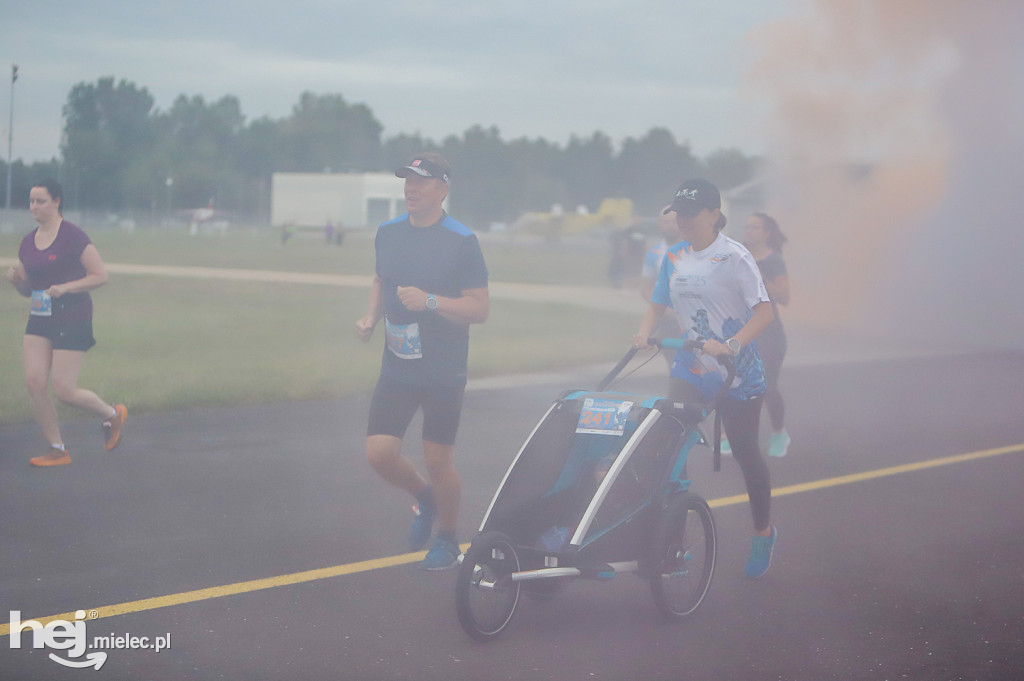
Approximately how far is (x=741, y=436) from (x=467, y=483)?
254cm

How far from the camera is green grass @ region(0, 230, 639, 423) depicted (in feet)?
36.7

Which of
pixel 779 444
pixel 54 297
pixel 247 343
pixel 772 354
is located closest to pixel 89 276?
pixel 54 297

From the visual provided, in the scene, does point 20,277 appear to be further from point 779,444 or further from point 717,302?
point 779,444

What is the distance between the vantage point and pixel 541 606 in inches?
192

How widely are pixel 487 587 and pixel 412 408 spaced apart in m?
1.19

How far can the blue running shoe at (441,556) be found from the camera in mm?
5195

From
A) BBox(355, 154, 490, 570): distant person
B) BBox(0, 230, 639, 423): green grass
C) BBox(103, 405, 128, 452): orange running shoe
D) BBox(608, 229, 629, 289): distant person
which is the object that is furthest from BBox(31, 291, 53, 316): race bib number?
BBox(608, 229, 629, 289): distant person

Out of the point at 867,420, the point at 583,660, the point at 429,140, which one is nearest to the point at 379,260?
the point at 583,660

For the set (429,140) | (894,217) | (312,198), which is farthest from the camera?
(429,140)

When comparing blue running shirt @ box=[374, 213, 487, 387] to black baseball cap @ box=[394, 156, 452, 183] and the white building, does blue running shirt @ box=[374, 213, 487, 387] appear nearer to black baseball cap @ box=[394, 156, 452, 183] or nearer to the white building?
black baseball cap @ box=[394, 156, 452, 183]

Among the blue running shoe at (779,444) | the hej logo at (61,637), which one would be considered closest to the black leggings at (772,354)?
the blue running shoe at (779,444)

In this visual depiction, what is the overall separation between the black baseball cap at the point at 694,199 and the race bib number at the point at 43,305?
4.16 metres

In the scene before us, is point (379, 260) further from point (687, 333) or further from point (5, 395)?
point (5, 395)

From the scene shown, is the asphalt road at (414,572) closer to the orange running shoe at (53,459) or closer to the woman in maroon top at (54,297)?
the orange running shoe at (53,459)
